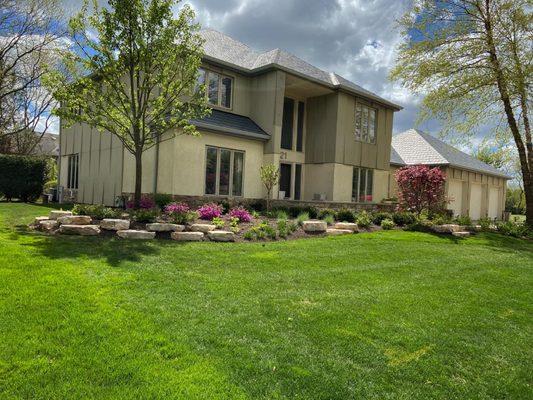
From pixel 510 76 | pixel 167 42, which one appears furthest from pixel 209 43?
pixel 510 76

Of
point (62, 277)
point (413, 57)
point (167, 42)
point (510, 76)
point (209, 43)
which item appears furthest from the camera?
point (209, 43)

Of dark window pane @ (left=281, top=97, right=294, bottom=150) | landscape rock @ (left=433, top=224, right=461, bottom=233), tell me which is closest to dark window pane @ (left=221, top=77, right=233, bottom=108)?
dark window pane @ (left=281, top=97, right=294, bottom=150)

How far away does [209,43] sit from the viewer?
17.2m

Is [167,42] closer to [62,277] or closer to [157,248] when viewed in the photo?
[157,248]

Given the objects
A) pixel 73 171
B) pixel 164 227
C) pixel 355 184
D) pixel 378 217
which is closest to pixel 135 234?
pixel 164 227

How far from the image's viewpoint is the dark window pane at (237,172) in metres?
15.4

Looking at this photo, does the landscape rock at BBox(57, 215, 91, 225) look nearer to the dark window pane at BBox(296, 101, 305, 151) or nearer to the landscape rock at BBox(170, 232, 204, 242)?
the landscape rock at BBox(170, 232, 204, 242)

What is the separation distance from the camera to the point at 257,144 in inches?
635

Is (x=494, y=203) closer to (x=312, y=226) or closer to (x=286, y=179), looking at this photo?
(x=286, y=179)

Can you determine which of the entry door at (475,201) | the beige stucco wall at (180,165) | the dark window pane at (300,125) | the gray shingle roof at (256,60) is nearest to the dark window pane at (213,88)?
the gray shingle roof at (256,60)

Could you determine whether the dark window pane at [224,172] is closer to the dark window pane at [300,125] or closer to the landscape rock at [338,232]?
the dark window pane at [300,125]

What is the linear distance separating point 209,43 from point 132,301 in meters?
14.9

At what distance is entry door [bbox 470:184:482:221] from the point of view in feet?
88.4

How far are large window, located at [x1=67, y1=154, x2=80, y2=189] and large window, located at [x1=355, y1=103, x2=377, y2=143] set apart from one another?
13.4 meters
